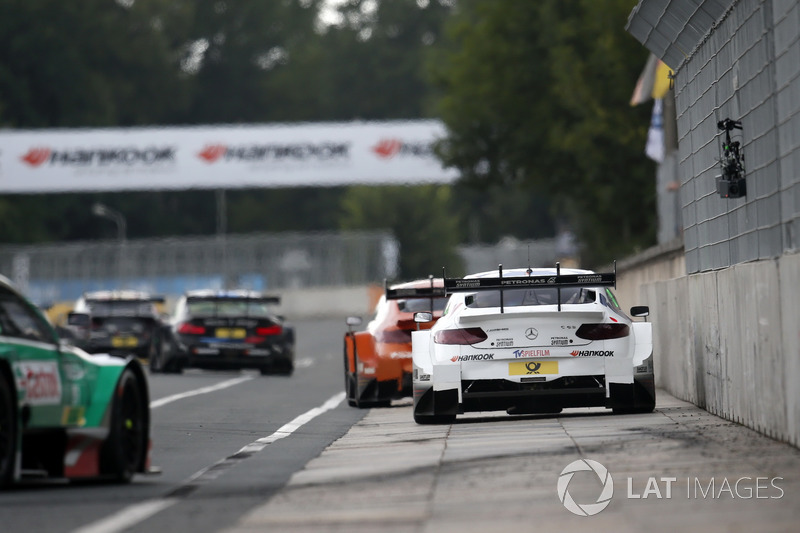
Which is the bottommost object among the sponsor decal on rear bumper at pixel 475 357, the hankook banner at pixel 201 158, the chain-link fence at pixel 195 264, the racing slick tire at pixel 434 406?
the racing slick tire at pixel 434 406

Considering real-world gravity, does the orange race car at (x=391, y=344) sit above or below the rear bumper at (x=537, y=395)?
above

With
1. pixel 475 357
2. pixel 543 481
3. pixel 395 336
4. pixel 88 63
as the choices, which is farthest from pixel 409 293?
pixel 88 63

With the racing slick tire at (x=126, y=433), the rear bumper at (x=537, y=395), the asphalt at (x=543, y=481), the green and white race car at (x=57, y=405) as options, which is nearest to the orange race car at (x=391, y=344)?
the rear bumper at (x=537, y=395)

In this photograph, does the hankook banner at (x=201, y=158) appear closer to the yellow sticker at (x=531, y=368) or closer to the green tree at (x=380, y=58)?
the green tree at (x=380, y=58)

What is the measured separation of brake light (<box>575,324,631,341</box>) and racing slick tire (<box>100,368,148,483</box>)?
4.78 m

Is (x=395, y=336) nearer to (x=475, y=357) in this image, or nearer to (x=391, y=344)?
(x=391, y=344)

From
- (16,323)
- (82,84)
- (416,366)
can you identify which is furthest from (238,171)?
(16,323)

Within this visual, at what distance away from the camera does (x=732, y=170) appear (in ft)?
46.7

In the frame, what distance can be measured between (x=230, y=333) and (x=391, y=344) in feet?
39.0

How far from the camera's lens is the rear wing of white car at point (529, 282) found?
592 inches

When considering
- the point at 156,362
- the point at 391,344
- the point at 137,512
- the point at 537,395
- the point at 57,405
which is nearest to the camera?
the point at 137,512

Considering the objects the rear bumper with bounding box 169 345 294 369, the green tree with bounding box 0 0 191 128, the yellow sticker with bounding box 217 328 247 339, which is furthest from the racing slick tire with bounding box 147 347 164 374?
the green tree with bounding box 0 0 191 128

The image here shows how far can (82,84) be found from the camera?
3701 inches

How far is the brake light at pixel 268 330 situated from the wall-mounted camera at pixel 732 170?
54.3ft
